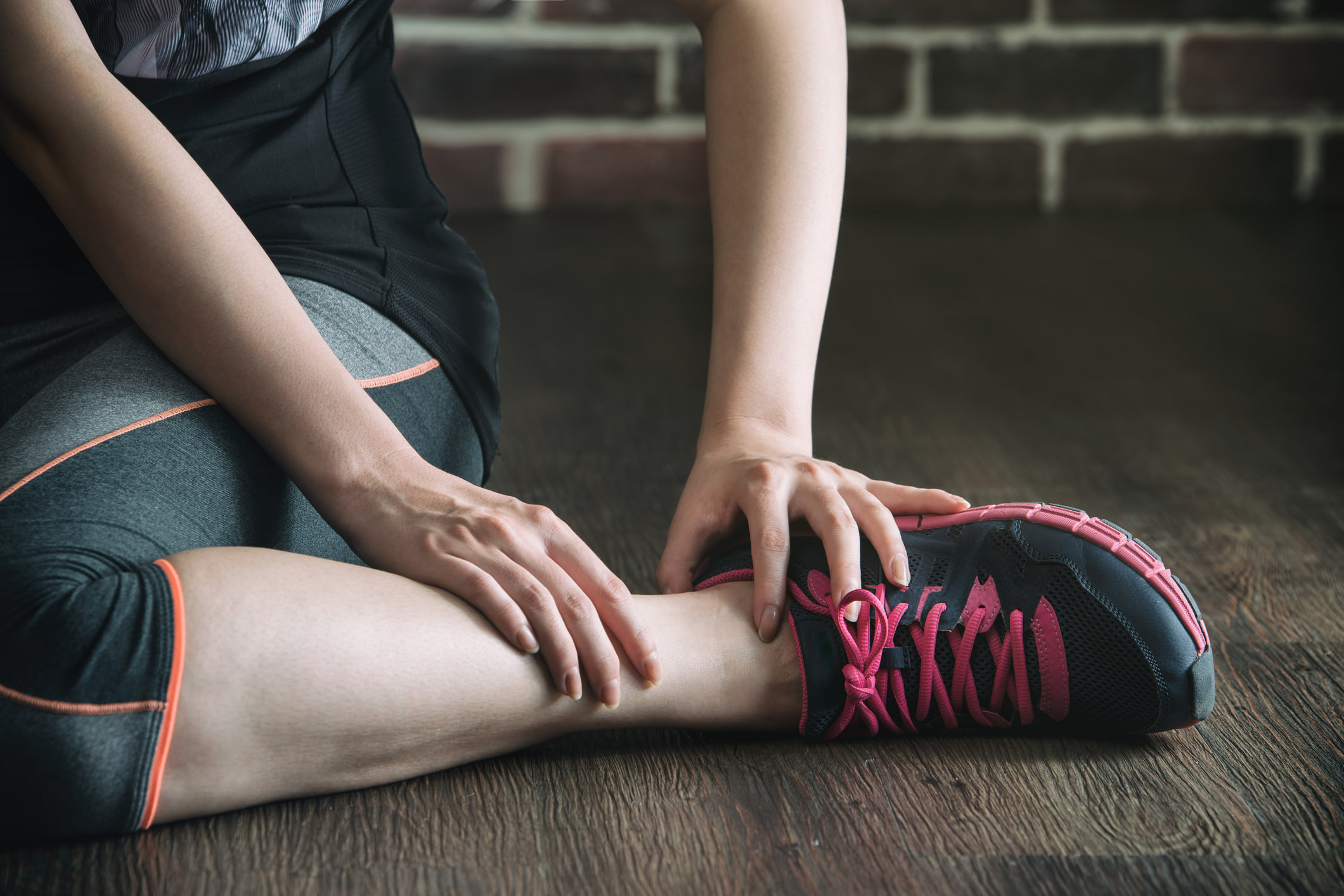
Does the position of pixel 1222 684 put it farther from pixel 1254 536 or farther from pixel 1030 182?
pixel 1030 182

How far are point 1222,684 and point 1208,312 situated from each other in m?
1.04

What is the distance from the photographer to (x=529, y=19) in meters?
2.10

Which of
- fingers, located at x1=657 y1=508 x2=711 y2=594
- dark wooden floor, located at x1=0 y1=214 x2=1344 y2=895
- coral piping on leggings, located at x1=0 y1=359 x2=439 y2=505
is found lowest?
dark wooden floor, located at x1=0 y1=214 x2=1344 y2=895

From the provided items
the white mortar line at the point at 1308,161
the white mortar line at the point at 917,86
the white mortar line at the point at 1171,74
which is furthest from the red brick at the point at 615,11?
the white mortar line at the point at 1308,161

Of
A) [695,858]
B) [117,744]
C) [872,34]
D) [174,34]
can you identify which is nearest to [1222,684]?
[695,858]

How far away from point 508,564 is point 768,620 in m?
0.14

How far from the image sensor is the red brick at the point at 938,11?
2125 mm

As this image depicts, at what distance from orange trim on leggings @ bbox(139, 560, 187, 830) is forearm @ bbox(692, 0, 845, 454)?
32 cm

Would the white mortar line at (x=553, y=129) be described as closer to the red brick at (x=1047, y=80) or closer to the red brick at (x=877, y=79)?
the red brick at (x=877, y=79)

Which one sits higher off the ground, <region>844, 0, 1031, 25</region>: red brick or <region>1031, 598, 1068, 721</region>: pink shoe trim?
<region>844, 0, 1031, 25</region>: red brick

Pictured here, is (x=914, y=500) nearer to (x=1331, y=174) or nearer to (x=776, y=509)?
(x=776, y=509)

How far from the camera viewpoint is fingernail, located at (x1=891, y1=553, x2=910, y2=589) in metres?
0.62

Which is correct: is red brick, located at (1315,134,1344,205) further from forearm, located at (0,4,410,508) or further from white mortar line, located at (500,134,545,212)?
forearm, located at (0,4,410,508)

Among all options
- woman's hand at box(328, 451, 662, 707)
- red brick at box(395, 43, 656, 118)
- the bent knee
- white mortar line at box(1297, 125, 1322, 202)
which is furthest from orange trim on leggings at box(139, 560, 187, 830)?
white mortar line at box(1297, 125, 1322, 202)
